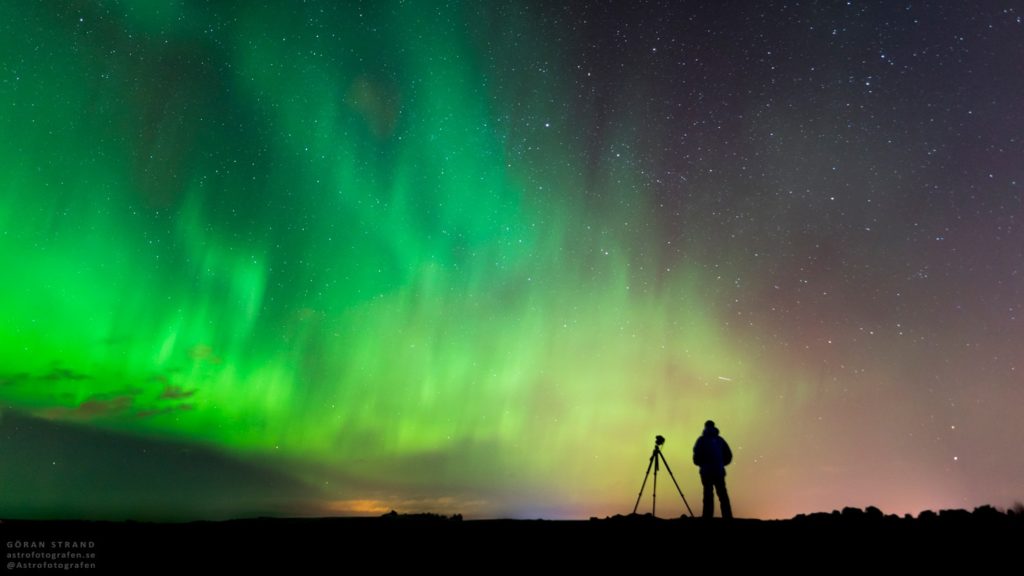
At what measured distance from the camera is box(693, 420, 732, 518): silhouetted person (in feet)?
34.9

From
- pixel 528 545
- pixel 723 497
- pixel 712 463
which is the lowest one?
pixel 528 545

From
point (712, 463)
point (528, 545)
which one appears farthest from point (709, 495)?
point (528, 545)

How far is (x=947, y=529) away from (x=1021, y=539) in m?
0.84

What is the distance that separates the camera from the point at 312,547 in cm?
648

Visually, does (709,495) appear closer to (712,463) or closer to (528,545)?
(712,463)

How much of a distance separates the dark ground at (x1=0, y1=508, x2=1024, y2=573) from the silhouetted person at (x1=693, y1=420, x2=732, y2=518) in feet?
8.89

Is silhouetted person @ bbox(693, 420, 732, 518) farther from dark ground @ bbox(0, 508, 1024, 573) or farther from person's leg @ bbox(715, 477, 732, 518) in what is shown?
dark ground @ bbox(0, 508, 1024, 573)

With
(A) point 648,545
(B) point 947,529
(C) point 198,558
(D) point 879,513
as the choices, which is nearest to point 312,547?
(C) point 198,558

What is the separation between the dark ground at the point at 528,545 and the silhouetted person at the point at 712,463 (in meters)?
2.71

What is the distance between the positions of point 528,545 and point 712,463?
5.61 m

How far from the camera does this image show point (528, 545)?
6500mm

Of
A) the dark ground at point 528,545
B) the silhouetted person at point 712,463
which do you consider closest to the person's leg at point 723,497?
the silhouetted person at point 712,463

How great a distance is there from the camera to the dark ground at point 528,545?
5664 mm

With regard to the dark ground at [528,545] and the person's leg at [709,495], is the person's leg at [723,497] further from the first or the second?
the dark ground at [528,545]
